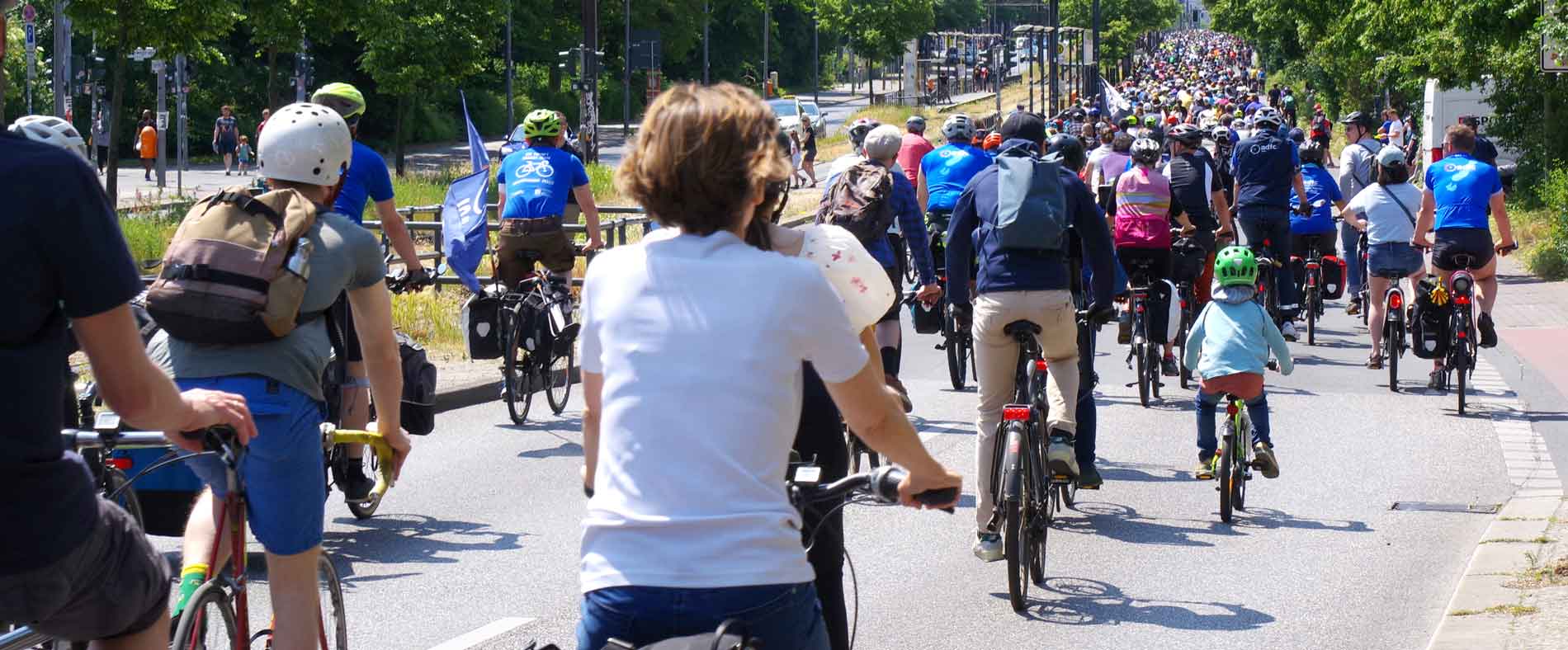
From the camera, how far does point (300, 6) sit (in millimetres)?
40531

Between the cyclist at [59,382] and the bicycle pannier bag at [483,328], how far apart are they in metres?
8.13

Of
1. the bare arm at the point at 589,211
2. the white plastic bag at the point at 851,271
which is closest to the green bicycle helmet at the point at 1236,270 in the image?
the bare arm at the point at 589,211

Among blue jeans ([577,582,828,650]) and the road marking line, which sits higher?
blue jeans ([577,582,828,650])

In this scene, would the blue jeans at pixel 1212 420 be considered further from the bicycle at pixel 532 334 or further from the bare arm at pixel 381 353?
the bare arm at pixel 381 353

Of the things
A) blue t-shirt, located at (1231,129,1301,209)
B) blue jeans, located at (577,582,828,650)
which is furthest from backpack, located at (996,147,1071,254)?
blue t-shirt, located at (1231,129,1301,209)

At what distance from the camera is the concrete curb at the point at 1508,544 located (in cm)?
657

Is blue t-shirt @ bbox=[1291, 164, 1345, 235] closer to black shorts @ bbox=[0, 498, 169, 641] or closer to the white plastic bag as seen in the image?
the white plastic bag

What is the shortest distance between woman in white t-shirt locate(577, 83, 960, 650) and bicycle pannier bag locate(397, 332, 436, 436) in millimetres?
4129

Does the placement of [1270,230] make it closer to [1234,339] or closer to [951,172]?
[951,172]

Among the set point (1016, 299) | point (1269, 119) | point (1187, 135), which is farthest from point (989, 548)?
point (1269, 119)

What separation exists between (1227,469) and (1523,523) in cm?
129

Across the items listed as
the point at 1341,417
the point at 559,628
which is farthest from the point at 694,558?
the point at 1341,417

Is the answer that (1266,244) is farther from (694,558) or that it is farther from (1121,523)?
(694,558)

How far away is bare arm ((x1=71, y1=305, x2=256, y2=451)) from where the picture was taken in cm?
315
